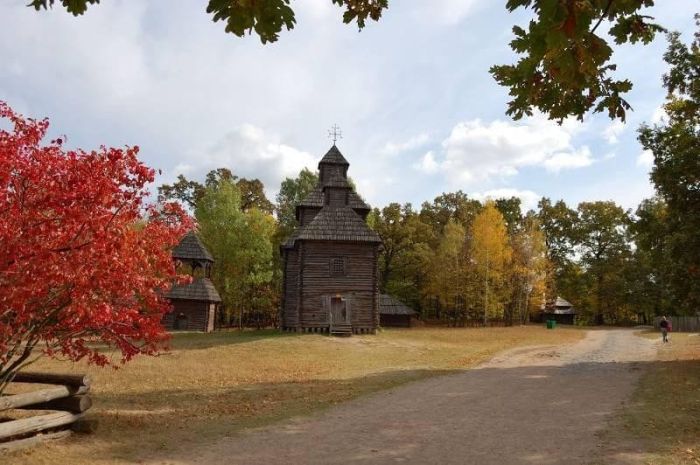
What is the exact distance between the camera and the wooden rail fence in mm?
8492

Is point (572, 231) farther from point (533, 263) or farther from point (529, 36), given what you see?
point (529, 36)

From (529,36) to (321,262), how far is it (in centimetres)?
3031

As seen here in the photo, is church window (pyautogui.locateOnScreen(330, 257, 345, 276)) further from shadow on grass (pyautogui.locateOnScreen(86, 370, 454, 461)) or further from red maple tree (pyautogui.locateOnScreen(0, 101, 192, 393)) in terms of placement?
red maple tree (pyautogui.locateOnScreen(0, 101, 192, 393))

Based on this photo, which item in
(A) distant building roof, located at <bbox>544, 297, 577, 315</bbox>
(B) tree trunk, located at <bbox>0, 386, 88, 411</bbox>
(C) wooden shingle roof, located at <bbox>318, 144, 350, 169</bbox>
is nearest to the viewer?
(B) tree trunk, located at <bbox>0, 386, 88, 411</bbox>

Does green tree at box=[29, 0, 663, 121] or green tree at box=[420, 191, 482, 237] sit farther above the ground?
green tree at box=[420, 191, 482, 237]

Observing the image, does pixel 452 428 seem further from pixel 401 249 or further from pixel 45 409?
pixel 401 249

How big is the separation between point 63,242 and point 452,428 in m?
7.92

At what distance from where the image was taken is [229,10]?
3.73 m

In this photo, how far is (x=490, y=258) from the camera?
52969 millimetres

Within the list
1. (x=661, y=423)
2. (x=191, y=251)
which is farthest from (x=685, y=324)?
(x=661, y=423)

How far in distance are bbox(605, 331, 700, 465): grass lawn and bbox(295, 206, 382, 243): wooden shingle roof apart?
740 inches

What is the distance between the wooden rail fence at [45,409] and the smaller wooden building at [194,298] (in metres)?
29.2

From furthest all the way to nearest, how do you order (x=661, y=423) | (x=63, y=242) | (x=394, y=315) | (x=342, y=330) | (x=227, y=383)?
(x=394, y=315), (x=342, y=330), (x=227, y=383), (x=661, y=423), (x=63, y=242)

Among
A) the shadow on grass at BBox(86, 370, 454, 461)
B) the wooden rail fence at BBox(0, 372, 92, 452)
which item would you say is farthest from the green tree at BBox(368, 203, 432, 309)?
the wooden rail fence at BBox(0, 372, 92, 452)
